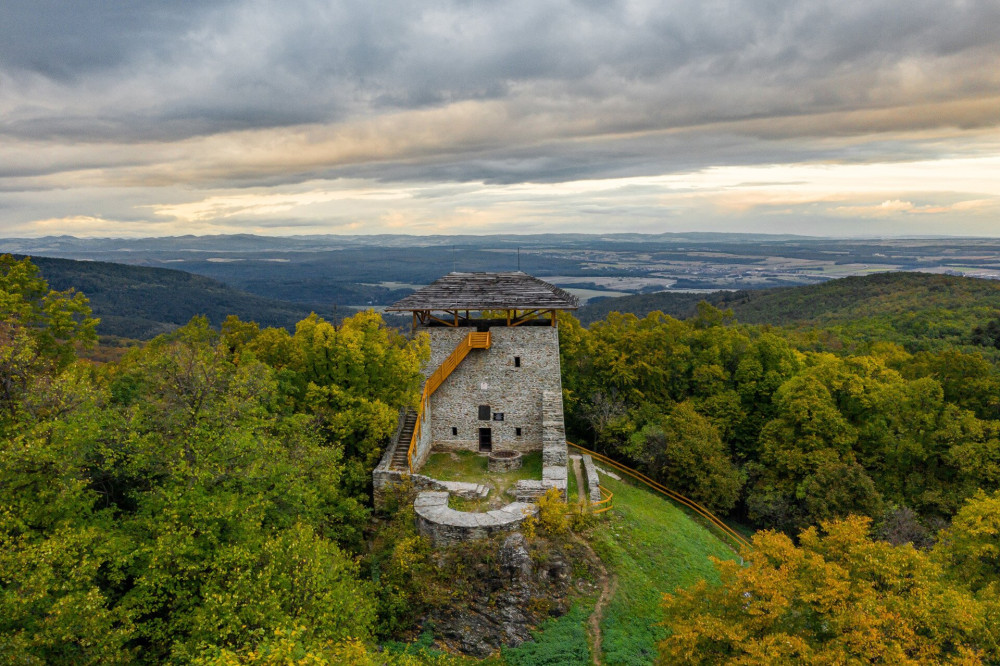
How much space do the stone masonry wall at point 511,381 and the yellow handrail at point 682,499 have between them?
21.8 feet

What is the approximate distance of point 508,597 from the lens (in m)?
20.4

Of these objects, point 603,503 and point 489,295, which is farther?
point 489,295

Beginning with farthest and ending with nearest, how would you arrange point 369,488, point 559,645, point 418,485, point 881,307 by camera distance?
1. point 881,307
2. point 369,488
3. point 418,485
4. point 559,645

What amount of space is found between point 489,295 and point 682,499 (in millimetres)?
14868

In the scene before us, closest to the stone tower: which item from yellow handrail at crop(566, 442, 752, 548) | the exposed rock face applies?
yellow handrail at crop(566, 442, 752, 548)

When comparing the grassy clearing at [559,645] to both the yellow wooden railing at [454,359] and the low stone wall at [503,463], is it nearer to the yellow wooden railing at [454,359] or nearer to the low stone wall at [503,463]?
the low stone wall at [503,463]

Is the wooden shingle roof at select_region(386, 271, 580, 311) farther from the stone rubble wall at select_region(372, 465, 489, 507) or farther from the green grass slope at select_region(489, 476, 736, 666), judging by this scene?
the green grass slope at select_region(489, 476, 736, 666)

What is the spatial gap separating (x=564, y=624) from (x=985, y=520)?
13206 mm

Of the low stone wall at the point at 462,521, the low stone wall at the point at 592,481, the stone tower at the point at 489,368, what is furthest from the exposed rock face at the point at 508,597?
the stone tower at the point at 489,368

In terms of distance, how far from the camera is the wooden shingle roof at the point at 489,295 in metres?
27.7

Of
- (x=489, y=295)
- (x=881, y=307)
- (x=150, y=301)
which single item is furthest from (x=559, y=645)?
(x=150, y=301)

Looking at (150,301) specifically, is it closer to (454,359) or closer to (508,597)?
(454,359)

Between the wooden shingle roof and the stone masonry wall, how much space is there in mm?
1647

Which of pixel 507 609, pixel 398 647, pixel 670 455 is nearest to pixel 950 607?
pixel 507 609
